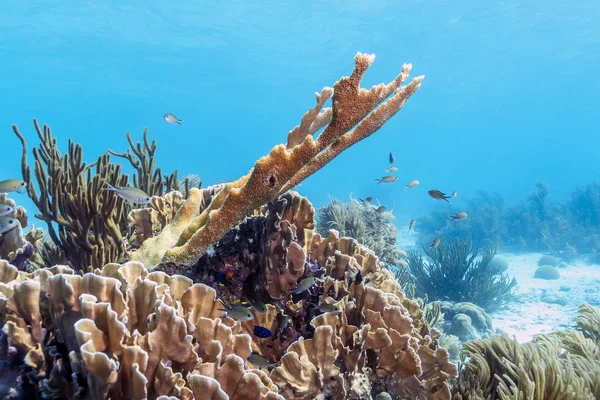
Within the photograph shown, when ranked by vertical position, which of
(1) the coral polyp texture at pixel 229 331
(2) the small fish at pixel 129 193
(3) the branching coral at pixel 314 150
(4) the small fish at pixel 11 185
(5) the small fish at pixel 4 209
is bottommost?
(1) the coral polyp texture at pixel 229 331

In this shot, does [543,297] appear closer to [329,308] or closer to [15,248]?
[329,308]

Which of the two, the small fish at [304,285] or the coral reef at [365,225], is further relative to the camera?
the coral reef at [365,225]

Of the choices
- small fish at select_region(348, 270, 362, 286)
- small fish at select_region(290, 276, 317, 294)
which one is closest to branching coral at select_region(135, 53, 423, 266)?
small fish at select_region(290, 276, 317, 294)

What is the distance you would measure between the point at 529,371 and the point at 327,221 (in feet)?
22.8

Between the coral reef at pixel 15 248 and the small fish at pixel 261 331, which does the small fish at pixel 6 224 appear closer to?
the coral reef at pixel 15 248

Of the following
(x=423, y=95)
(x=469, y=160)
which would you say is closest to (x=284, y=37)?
(x=423, y=95)

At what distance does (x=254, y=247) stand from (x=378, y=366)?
1.40 m

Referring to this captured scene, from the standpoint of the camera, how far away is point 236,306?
2.38 metres

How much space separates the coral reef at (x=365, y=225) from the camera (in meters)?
9.12

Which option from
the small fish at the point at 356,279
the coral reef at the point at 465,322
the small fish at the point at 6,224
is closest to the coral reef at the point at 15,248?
the small fish at the point at 6,224

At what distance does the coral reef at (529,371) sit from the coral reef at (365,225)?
16.0ft

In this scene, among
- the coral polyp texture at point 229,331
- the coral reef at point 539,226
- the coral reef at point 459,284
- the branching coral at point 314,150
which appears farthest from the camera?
Answer: the coral reef at point 539,226

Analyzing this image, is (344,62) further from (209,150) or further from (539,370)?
(209,150)

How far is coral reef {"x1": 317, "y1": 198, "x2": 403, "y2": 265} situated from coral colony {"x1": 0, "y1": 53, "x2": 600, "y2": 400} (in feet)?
16.0
